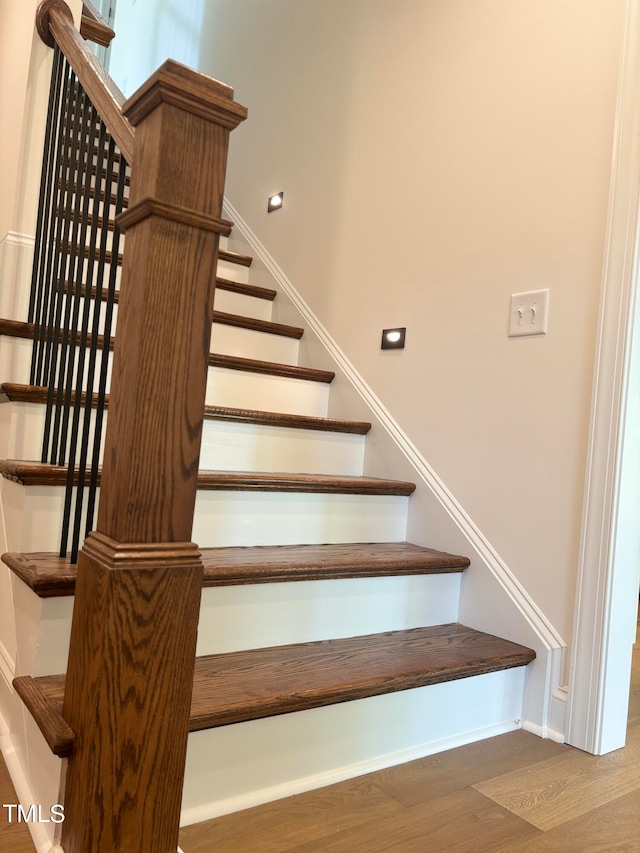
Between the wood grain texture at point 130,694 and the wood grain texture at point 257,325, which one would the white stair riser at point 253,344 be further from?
the wood grain texture at point 130,694

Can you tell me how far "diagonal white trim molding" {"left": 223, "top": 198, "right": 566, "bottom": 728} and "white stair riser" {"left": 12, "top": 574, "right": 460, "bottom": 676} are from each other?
0.13 meters

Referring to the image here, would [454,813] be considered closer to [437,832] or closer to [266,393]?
[437,832]

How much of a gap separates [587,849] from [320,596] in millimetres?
732

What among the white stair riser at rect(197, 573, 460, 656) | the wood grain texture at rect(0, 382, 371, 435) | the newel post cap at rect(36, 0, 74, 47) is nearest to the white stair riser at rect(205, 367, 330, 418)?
the wood grain texture at rect(0, 382, 371, 435)

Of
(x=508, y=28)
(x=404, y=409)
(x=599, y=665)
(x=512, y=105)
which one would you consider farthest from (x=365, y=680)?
(x=508, y=28)

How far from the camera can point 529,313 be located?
6.09ft

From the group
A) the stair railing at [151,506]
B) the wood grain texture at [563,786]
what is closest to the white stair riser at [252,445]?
the stair railing at [151,506]

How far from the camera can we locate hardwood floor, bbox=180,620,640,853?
3.77 feet

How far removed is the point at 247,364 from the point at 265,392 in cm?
13

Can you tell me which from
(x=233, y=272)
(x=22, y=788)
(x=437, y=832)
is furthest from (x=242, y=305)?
(x=437, y=832)

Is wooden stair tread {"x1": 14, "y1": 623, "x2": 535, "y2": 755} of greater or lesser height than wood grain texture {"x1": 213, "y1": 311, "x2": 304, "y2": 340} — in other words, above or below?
below

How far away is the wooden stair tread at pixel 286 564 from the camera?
1.19m

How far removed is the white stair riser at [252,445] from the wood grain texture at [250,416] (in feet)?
0.05

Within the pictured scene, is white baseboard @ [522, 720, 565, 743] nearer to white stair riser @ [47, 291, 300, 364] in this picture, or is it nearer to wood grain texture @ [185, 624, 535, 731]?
wood grain texture @ [185, 624, 535, 731]
